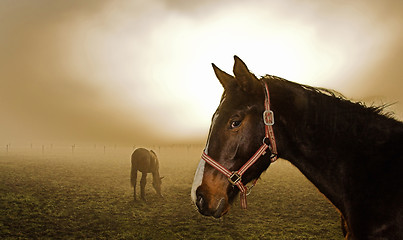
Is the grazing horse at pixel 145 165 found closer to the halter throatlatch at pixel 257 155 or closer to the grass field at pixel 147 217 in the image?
the grass field at pixel 147 217

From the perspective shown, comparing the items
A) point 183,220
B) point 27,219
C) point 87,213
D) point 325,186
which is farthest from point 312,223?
point 27,219

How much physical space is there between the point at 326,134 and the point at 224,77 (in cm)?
128

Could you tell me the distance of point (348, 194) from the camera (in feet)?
7.01

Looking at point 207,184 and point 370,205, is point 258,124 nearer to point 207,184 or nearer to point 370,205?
point 207,184

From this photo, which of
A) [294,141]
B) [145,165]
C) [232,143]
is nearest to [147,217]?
[145,165]

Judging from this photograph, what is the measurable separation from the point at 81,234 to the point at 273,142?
28.9 feet

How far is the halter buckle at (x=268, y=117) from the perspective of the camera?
7.61ft

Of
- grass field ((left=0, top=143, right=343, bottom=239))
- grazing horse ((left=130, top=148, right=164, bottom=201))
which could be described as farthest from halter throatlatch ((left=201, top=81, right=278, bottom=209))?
grazing horse ((left=130, top=148, right=164, bottom=201))

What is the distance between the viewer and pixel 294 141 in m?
2.39

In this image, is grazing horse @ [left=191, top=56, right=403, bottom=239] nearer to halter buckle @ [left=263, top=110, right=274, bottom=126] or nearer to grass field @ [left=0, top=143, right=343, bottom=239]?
halter buckle @ [left=263, top=110, right=274, bottom=126]

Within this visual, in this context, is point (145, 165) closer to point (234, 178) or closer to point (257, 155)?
point (234, 178)

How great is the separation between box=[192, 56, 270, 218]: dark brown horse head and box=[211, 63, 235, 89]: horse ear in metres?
0.17

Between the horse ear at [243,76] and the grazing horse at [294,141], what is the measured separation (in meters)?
0.01

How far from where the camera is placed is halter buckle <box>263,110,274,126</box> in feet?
7.61
